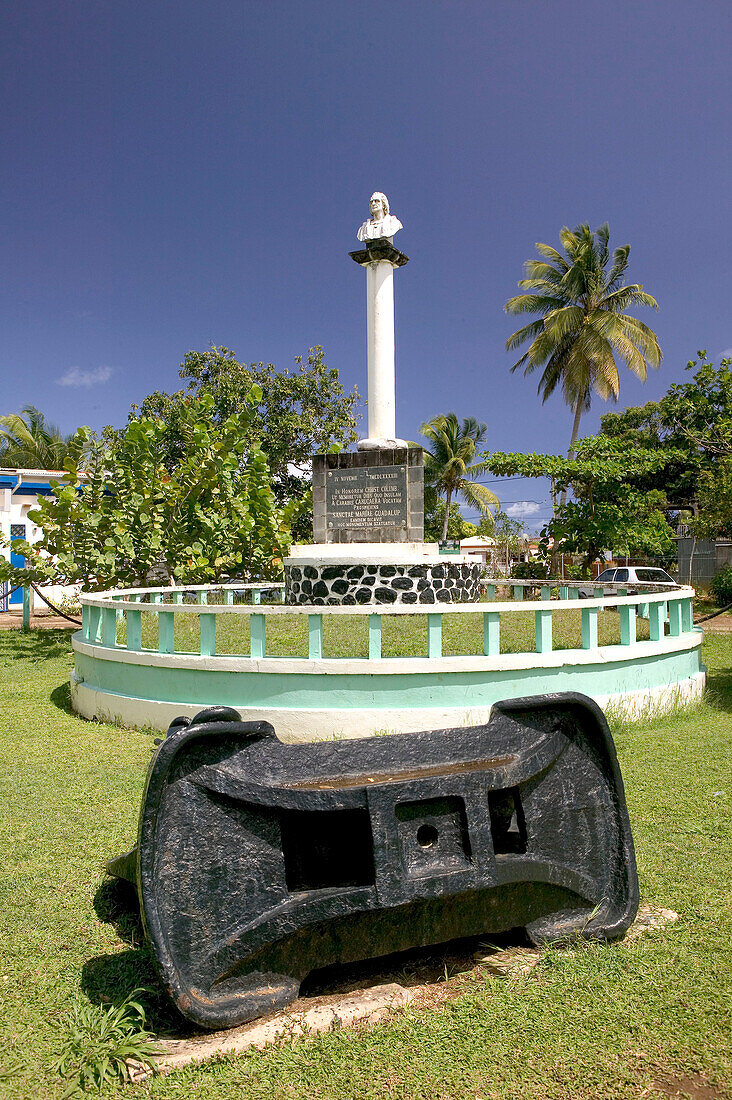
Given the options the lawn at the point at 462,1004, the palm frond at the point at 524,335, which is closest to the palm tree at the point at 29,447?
the palm frond at the point at 524,335

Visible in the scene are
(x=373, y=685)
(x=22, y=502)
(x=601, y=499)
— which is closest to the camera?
(x=373, y=685)

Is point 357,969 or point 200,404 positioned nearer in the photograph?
point 357,969

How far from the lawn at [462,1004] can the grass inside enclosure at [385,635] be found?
110 inches

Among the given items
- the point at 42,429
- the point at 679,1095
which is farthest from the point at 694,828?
the point at 42,429

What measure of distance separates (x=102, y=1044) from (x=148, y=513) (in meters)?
9.69

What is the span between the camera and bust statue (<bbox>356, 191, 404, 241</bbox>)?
1225 centimetres

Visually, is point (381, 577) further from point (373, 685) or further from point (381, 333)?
point (381, 333)

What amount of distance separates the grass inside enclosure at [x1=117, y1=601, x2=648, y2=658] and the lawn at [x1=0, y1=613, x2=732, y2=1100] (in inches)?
110

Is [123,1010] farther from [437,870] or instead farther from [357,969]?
[437,870]

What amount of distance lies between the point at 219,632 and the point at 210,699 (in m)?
2.66

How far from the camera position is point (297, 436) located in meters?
25.8

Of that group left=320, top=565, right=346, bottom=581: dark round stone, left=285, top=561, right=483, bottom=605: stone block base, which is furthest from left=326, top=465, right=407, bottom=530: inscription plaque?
left=320, top=565, right=346, bottom=581: dark round stone

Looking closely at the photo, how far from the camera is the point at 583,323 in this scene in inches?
1035

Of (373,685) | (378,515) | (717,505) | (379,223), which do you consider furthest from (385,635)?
(717,505)
